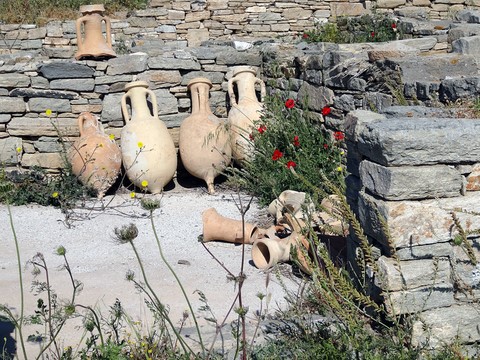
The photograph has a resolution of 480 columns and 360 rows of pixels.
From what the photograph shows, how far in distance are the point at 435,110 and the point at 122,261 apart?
2353 millimetres

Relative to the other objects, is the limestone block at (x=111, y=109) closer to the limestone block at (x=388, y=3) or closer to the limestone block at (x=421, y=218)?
the limestone block at (x=421, y=218)

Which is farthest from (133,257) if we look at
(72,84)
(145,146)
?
(72,84)

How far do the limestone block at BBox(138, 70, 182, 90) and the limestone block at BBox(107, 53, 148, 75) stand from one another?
7 cm

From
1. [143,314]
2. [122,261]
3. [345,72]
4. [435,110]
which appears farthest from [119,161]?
[435,110]

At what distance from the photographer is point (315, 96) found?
6.59 m

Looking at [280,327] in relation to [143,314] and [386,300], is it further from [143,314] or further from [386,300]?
[143,314]

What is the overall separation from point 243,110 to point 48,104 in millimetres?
1871

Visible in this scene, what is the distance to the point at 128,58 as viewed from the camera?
22.5 ft

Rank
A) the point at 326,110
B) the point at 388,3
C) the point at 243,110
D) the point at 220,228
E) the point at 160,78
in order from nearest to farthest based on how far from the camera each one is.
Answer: the point at 220,228 < the point at 326,110 < the point at 243,110 < the point at 160,78 < the point at 388,3

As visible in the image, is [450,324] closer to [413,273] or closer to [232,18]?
[413,273]

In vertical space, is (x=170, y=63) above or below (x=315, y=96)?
above

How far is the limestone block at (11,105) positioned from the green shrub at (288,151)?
7.19 feet

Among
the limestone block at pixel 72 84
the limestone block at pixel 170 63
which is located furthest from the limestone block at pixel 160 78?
the limestone block at pixel 72 84

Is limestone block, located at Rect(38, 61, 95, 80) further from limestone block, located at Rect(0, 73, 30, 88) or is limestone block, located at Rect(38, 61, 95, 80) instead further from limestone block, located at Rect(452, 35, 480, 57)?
limestone block, located at Rect(452, 35, 480, 57)
